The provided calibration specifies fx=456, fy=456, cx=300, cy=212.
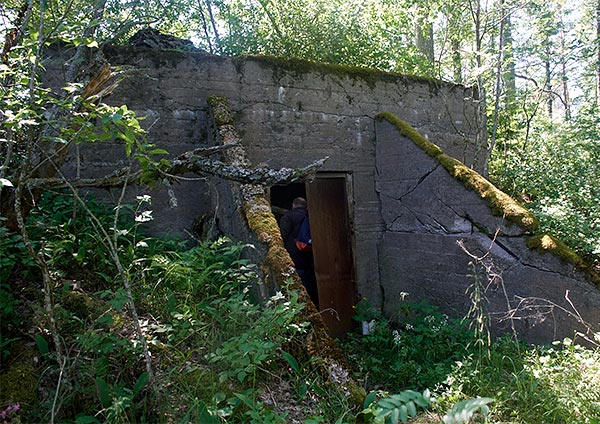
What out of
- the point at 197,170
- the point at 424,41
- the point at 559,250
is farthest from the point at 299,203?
the point at 424,41

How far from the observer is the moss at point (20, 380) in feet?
9.73

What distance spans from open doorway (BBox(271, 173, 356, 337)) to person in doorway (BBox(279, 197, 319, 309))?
241 millimetres

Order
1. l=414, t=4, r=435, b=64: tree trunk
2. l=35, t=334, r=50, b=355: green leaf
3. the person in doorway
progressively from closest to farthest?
l=35, t=334, r=50, b=355: green leaf, the person in doorway, l=414, t=4, r=435, b=64: tree trunk

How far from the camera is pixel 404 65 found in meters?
8.67

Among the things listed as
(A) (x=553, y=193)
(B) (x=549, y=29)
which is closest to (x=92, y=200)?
(A) (x=553, y=193)

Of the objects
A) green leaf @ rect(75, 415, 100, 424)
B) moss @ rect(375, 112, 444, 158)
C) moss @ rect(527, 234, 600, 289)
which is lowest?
green leaf @ rect(75, 415, 100, 424)

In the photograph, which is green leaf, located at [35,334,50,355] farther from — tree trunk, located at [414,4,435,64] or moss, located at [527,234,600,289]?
tree trunk, located at [414,4,435,64]

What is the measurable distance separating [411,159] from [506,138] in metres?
4.27

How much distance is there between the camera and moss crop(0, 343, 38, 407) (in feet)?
9.73

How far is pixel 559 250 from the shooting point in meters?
4.68

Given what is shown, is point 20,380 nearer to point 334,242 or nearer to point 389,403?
point 389,403

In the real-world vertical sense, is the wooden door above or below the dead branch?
below

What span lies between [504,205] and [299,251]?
290 centimetres

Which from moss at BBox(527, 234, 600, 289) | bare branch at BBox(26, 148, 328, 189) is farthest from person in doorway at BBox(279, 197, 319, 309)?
moss at BBox(527, 234, 600, 289)
